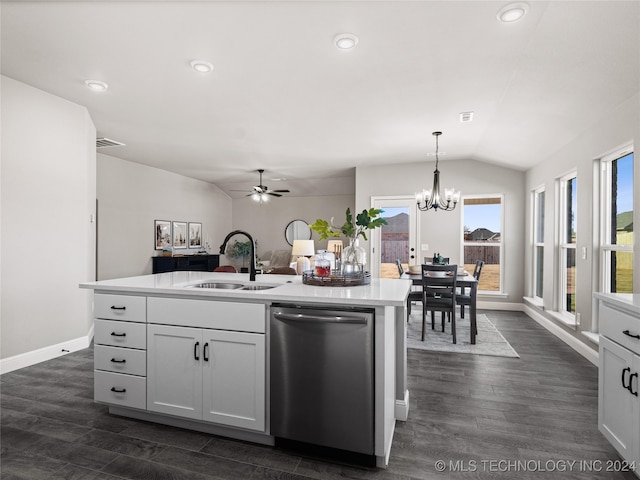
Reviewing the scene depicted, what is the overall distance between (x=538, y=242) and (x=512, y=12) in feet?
14.3

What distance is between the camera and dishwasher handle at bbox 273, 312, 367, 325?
5.93 feet

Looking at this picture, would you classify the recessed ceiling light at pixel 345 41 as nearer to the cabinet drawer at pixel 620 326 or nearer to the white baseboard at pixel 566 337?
the cabinet drawer at pixel 620 326

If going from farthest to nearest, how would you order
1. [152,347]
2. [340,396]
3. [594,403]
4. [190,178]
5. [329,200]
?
[329,200] → [190,178] → [594,403] → [152,347] → [340,396]

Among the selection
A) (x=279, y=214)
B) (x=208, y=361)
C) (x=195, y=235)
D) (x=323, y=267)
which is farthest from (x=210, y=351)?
(x=279, y=214)

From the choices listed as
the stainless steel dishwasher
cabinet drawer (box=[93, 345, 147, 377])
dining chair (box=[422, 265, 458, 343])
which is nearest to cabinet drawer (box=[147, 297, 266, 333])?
the stainless steel dishwasher

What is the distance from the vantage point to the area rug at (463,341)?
3.85 meters

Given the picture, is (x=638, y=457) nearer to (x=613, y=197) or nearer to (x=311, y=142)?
(x=613, y=197)

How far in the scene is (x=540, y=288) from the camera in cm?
565

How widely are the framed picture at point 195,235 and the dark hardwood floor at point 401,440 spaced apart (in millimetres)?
5287

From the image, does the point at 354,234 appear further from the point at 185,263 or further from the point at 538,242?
the point at 185,263

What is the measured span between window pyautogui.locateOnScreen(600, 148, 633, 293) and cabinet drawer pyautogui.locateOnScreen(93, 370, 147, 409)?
384 centimetres

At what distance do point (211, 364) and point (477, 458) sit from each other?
1.58m

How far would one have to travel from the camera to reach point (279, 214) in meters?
9.77

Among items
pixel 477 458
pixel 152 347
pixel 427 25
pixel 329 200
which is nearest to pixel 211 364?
pixel 152 347
